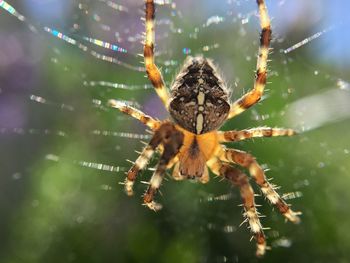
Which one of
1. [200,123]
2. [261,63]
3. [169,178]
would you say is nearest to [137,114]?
[200,123]

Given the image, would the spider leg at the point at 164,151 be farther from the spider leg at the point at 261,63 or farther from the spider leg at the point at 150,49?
the spider leg at the point at 261,63

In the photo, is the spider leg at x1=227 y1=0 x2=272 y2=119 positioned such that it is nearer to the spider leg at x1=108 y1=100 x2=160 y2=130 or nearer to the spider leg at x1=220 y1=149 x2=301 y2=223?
the spider leg at x1=220 y1=149 x2=301 y2=223

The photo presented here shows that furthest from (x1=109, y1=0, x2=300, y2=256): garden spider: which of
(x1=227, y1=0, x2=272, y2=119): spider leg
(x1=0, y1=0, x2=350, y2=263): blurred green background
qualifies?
(x1=0, y1=0, x2=350, y2=263): blurred green background

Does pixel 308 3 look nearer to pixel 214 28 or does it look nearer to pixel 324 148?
pixel 214 28

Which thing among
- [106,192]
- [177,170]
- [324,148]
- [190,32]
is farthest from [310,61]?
[177,170]

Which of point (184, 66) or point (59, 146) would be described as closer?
point (184, 66)

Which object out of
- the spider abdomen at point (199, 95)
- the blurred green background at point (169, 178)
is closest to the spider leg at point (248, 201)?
the spider abdomen at point (199, 95)

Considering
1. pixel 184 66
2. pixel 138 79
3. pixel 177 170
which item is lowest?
pixel 177 170

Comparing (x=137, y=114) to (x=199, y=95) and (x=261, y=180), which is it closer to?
(x=199, y=95)
